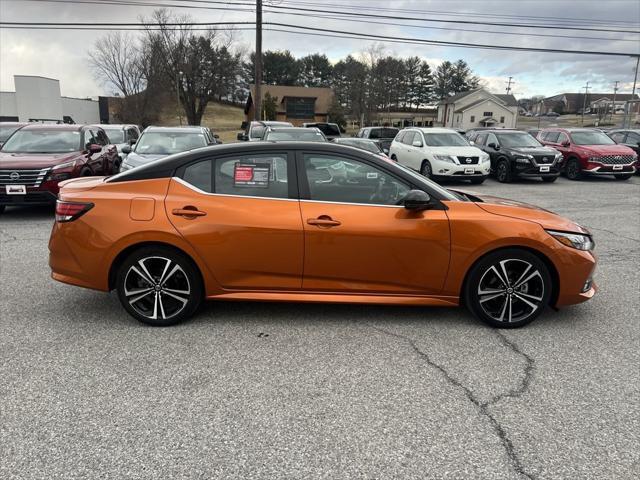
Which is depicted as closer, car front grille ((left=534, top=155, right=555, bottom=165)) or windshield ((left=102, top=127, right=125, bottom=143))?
car front grille ((left=534, top=155, right=555, bottom=165))

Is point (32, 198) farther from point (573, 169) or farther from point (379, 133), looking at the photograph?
point (379, 133)

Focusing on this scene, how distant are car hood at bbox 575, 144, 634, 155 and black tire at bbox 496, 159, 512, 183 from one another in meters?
2.80

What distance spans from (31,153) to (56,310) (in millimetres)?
6202

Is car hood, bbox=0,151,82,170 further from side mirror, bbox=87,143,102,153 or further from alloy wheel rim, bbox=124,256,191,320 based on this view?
alloy wheel rim, bbox=124,256,191,320

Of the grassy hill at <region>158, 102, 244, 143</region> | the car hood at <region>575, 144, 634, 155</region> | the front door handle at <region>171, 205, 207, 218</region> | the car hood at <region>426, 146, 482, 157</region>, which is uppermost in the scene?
the grassy hill at <region>158, 102, 244, 143</region>

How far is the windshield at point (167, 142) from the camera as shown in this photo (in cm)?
1101

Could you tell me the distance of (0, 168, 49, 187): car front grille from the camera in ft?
27.5

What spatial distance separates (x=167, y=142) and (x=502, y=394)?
9.94m

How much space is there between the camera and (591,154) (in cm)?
1611

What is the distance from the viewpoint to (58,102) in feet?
152

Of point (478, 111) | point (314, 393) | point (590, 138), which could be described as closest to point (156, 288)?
point (314, 393)

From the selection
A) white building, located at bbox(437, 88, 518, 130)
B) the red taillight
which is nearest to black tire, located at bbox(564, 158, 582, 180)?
the red taillight

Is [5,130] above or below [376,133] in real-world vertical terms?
below

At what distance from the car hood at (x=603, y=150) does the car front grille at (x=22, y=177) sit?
15.7m
